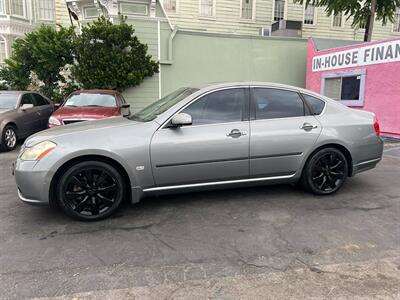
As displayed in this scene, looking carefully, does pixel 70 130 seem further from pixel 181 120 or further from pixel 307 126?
pixel 307 126

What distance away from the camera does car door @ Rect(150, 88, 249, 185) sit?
383 centimetres

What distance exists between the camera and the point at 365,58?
9.84m

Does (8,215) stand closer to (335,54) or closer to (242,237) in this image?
(242,237)

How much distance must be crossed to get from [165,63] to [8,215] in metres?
10.2

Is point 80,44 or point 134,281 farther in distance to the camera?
point 80,44

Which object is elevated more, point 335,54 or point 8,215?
point 335,54

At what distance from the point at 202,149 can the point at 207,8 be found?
17998 mm

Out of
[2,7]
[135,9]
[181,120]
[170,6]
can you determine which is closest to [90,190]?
[181,120]

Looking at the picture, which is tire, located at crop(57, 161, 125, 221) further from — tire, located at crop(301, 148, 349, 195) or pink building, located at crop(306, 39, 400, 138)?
pink building, located at crop(306, 39, 400, 138)

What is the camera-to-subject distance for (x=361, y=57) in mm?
9969

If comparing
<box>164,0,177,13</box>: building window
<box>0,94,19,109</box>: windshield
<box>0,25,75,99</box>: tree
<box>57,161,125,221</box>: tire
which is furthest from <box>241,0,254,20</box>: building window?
<box>57,161,125,221</box>: tire

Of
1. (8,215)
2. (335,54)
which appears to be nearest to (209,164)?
(8,215)

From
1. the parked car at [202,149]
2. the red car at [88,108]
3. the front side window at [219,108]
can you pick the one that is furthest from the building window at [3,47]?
the front side window at [219,108]

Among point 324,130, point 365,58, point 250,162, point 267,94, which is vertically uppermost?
point 365,58
